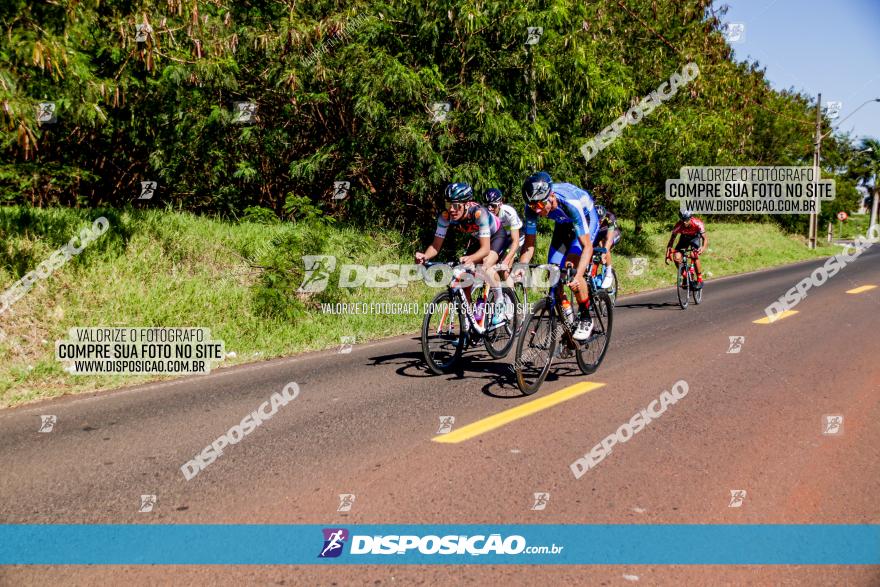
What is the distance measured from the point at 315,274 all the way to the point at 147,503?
722 centimetres

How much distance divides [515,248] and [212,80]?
300 inches

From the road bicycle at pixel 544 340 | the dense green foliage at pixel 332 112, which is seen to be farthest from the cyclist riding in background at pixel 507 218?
the dense green foliage at pixel 332 112

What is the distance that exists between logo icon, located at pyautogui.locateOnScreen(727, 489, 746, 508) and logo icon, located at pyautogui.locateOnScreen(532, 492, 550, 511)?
108 centimetres

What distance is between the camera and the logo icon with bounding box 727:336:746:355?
9.03 metres

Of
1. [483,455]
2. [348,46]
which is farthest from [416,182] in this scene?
[483,455]

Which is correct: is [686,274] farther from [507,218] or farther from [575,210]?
[575,210]

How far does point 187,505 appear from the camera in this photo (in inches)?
159

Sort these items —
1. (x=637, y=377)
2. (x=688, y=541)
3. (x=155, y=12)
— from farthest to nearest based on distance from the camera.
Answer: (x=155, y=12), (x=637, y=377), (x=688, y=541)

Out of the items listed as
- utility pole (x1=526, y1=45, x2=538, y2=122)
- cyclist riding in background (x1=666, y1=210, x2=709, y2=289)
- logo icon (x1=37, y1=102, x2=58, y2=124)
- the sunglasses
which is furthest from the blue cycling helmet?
cyclist riding in background (x1=666, y1=210, x2=709, y2=289)

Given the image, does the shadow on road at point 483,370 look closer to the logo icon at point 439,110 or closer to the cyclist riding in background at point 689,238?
the logo icon at point 439,110

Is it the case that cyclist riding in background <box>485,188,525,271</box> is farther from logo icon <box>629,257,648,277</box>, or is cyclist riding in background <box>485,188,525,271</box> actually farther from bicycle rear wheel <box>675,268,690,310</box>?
logo icon <box>629,257,648,277</box>

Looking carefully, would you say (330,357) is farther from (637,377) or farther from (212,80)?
(212,80)

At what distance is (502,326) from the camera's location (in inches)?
319

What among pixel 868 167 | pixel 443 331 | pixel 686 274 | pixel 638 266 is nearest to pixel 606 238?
pixel 686 274
